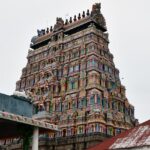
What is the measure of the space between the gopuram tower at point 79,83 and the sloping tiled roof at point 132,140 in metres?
16.1

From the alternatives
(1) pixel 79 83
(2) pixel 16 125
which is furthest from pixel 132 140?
(1) pixel 79 83

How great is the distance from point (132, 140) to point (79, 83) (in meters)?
27.2

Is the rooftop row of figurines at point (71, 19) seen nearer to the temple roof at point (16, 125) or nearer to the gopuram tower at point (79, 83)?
the gopuram tower at point (79, 83)

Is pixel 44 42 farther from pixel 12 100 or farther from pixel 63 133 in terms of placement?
pixel 12 100

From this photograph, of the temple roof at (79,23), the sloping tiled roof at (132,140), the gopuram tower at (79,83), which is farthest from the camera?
the temple roof at (79,23)

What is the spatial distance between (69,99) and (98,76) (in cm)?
680

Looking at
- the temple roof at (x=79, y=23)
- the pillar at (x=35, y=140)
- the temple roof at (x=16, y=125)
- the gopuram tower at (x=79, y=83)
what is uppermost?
the temple roof at (x=79, y=23)

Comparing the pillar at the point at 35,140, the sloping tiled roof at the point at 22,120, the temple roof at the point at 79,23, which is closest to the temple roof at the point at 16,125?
the sloping tiled roof at the point at 22,120

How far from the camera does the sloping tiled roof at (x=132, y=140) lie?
30.1m

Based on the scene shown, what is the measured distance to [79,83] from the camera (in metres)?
57.6

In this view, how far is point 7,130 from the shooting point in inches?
954

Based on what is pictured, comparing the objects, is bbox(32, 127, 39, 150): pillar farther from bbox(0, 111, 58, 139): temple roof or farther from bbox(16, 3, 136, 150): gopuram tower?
bbox(16, 3, 136, 150): gopuram tower

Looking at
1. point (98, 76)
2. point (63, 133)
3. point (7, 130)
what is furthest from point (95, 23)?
point (7, 130)

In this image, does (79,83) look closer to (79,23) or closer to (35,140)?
(79,23)
